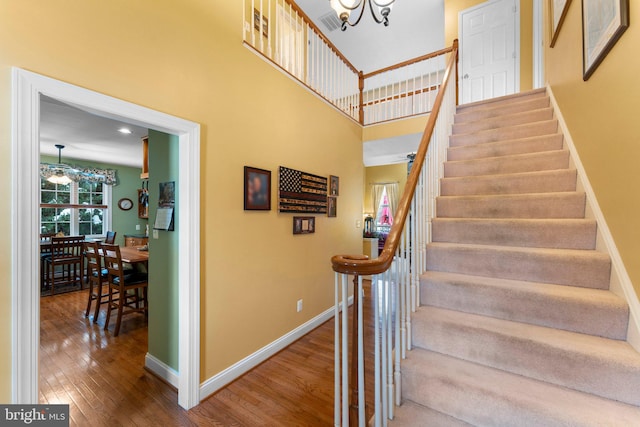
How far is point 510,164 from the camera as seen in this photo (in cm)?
222

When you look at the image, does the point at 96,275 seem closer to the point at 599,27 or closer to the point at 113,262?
the point at 113,262

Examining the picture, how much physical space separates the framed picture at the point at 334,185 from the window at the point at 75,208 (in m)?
5.91

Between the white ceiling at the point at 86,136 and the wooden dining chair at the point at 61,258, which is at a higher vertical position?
the white ceiling at the point at 86,136

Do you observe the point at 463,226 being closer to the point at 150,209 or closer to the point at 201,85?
the point at 201,85

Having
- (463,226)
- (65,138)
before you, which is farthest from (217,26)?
(65,138)

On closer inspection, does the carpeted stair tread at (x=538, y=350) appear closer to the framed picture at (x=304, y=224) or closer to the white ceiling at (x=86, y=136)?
the framed picture at (x=304, y=224)

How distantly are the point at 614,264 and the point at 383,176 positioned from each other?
7.68m

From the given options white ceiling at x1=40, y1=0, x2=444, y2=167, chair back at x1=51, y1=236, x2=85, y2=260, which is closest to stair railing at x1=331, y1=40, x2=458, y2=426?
white ceiling at x1=40, y1=0, x2=444, y2=167

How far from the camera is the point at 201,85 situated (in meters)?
1.84

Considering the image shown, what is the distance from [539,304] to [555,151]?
55.1 inches

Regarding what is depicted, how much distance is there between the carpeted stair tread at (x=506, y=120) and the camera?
2543 millimetres

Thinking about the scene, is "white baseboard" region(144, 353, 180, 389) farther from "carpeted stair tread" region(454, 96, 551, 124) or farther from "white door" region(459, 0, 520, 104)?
"white door" region(459, 0, 520, 104)

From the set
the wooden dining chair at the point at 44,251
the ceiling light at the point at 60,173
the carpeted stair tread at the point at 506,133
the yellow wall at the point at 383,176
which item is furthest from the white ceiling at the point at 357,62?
A: the yellow wall at the point at 383,176

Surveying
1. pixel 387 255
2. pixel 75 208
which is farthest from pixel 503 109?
pixel 75 208
